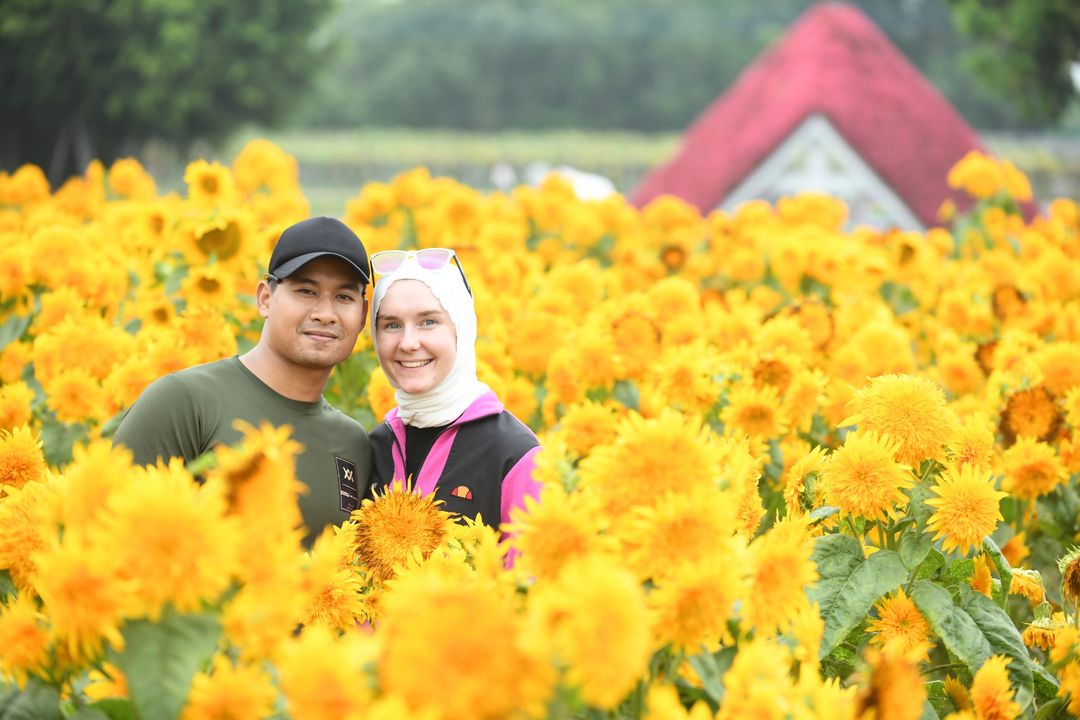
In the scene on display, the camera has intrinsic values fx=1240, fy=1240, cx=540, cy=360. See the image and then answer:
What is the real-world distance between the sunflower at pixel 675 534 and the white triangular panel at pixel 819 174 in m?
10.5

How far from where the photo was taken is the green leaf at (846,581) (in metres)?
2.35

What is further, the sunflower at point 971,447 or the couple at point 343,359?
the couple at point 343,359

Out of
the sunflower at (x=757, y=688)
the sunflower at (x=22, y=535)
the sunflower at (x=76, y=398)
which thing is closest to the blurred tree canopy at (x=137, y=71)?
the sunflower at (x=76, y=398)

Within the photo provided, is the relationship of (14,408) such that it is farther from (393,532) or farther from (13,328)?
(393,532)

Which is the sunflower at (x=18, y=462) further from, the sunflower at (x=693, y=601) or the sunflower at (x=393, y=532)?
the sunflower at (x=693, y=601)

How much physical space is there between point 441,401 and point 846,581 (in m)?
1.12

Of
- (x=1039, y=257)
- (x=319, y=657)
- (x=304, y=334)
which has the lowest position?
(x=1039, y=257)

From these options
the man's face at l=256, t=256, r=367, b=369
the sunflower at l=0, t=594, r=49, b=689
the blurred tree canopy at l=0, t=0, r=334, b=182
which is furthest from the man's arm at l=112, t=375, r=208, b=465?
the blurred tree canopy at l=0, t=0, r=334, b=182

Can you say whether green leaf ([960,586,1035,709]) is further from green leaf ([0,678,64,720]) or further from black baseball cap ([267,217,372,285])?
green leaf ([0,678,64,720])

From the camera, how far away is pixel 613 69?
166ft

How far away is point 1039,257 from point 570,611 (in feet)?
18.2

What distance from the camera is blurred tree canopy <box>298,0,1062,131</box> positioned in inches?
1902

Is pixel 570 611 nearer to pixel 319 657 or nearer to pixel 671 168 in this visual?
pixel 319 657

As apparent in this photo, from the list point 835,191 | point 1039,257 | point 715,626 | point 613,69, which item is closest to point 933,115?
point 835,191
